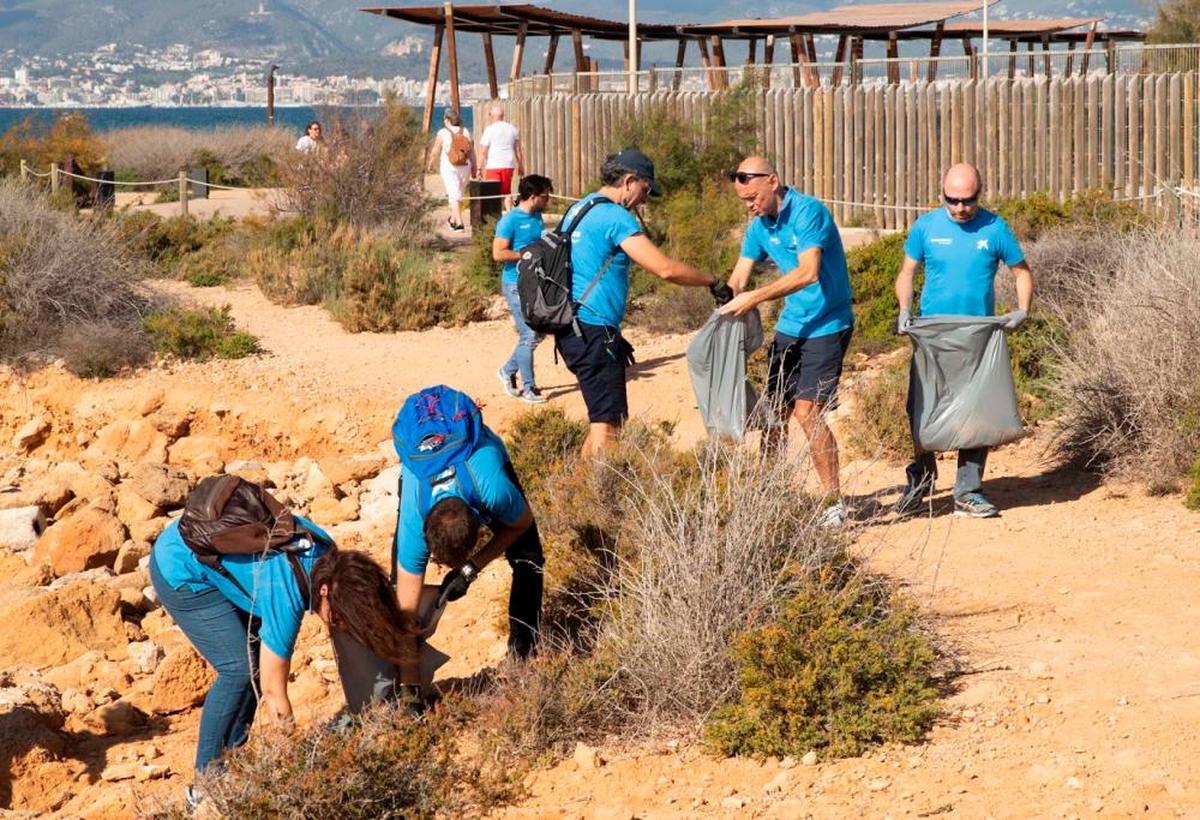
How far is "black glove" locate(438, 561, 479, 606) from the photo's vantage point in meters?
5.58

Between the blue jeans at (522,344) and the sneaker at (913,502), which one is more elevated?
the blue jeans at (522,344)

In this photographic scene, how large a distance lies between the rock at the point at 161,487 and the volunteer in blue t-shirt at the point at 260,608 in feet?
17.9

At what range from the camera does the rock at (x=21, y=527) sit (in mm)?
10336

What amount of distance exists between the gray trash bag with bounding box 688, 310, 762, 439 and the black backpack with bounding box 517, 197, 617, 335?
0.64 m

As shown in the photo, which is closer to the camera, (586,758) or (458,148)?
(586,758)

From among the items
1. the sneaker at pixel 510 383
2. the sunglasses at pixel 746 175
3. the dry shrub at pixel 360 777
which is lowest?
the dry shrub at pixel 360 777

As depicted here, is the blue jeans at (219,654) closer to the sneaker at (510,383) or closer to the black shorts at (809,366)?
the black shorts at (809,366)

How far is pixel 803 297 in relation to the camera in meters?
7.64

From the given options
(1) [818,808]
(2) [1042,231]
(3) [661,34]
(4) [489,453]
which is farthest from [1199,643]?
(3) [661,34]

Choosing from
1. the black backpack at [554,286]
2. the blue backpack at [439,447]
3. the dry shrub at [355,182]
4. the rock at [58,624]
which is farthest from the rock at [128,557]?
the dry shrub at [355,182]

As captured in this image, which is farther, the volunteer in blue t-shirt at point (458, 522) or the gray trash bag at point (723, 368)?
the gray trash bag at point (723, 368)

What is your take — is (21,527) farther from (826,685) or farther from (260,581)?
(826,685)

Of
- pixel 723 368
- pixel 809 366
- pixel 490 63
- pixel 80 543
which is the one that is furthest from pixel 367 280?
pixel 490 63

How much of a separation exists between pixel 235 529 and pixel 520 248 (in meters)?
6.09
